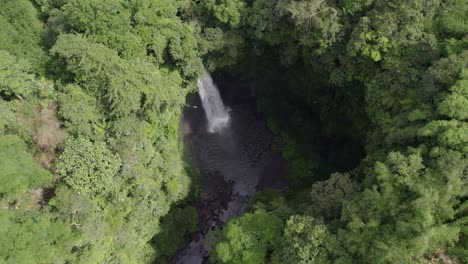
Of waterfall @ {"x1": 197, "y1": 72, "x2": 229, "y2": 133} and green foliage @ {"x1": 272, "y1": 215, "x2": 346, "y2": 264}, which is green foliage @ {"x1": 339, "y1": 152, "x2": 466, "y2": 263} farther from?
waterfall @ {"x1": 197, "y1": 72, "x2": 229, "y2": 133}

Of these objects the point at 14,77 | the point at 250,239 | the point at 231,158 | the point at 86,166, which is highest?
the point at 14,77

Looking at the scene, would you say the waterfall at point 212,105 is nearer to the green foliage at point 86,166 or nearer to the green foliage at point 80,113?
the green foliage at point 80,113

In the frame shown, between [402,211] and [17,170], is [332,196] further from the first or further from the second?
[17,170]

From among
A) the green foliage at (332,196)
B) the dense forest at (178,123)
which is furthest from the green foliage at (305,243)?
the green foliage at (332,196)

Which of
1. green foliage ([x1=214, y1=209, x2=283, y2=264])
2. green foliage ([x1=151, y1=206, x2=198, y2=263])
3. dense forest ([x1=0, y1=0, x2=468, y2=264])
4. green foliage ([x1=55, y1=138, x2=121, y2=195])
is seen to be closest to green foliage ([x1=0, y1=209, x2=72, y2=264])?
dense forest ([x1=0, y1=0, x2=468, y2=264])

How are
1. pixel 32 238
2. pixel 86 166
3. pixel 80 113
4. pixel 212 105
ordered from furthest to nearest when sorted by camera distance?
pixel 212 105 < pixel 80 113 < pixel 86 166 < pixel 32 238

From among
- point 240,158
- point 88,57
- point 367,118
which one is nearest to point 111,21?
point 88,57

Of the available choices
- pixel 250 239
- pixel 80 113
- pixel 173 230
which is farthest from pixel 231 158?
pixel 80 113

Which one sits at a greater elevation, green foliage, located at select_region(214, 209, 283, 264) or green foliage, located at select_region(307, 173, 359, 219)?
green foliage, located at select_region(307, 173, 359, 219)
